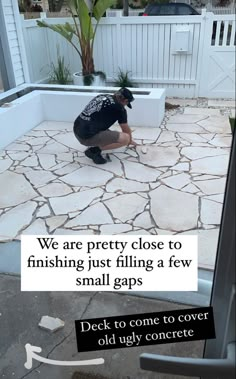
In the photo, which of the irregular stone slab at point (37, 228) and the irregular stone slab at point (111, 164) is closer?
the irregular stone slab at point (37, 228)

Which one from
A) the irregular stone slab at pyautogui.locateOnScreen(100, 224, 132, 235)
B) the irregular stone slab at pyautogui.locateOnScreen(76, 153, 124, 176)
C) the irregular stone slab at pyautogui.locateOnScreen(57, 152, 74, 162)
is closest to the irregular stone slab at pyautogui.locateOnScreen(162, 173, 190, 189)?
the irregular stone slab at pyautogui.locateOnScreen(76, 153, 124, 176)

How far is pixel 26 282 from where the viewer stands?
6.35 feet

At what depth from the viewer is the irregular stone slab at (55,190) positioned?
2.95m

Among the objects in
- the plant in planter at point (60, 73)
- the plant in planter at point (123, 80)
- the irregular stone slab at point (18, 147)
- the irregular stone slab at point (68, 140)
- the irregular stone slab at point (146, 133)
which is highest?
the plant in planter at point (60, 73)

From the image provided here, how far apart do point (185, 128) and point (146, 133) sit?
53 centimetres

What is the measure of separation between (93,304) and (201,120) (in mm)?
3328

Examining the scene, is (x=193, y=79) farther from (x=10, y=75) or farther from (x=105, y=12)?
(x=10, y=75)

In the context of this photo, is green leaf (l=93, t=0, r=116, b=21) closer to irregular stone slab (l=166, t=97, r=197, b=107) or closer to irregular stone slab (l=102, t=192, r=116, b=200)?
irregular stone slab (l=166, t=97, r=197, b=107)

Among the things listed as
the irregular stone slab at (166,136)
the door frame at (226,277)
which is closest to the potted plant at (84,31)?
the irregular stone slab at (166,136)

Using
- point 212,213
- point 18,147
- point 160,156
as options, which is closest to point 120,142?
point 160,156

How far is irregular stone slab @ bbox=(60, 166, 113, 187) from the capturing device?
312 centimetres

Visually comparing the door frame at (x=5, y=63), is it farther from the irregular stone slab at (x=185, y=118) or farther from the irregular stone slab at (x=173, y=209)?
the irregular stone slab at (x=173, y=209)

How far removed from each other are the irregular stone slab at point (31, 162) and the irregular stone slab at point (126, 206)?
3.69 feet

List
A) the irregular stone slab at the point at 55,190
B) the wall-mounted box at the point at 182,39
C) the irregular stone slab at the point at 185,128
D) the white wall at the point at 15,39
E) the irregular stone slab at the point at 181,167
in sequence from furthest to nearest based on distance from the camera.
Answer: the wall-mounted box at the point at 182,39, the white wall at the point at 15,39, the irregular stone slab at the point at 185,128, the irregular stone slab at the point at 181,167, the irregular stone slab at the point at 55,190
